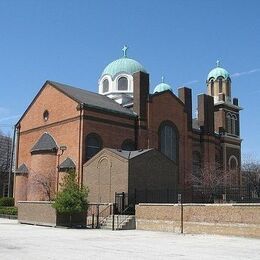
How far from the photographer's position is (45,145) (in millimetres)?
46094

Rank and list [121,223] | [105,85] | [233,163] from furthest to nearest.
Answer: [233,163], [105,85], [121,223]

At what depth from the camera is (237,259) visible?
48.5ft

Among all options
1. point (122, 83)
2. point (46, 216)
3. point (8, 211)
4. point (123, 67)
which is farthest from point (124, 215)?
point (123, 67)

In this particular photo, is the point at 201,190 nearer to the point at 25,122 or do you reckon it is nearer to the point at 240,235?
the point at 25,122

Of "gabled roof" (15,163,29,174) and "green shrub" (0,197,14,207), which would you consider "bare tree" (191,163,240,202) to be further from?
"green shrub" (0,197,14,207)

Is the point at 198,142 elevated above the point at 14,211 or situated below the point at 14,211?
above

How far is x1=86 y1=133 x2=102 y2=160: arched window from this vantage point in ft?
144

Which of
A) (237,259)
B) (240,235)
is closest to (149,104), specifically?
(240,235)

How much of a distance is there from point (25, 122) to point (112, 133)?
12169mm

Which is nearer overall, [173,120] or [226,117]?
[173,120]

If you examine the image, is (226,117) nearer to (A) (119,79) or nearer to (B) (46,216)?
(A) (119,79)

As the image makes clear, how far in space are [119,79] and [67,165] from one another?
18.1 meters

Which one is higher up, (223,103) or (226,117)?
(223,103)

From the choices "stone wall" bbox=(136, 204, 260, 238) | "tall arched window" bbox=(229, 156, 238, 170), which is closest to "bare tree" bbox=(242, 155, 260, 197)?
"tall arched window" bbox=(229, 156, 238, 170)
